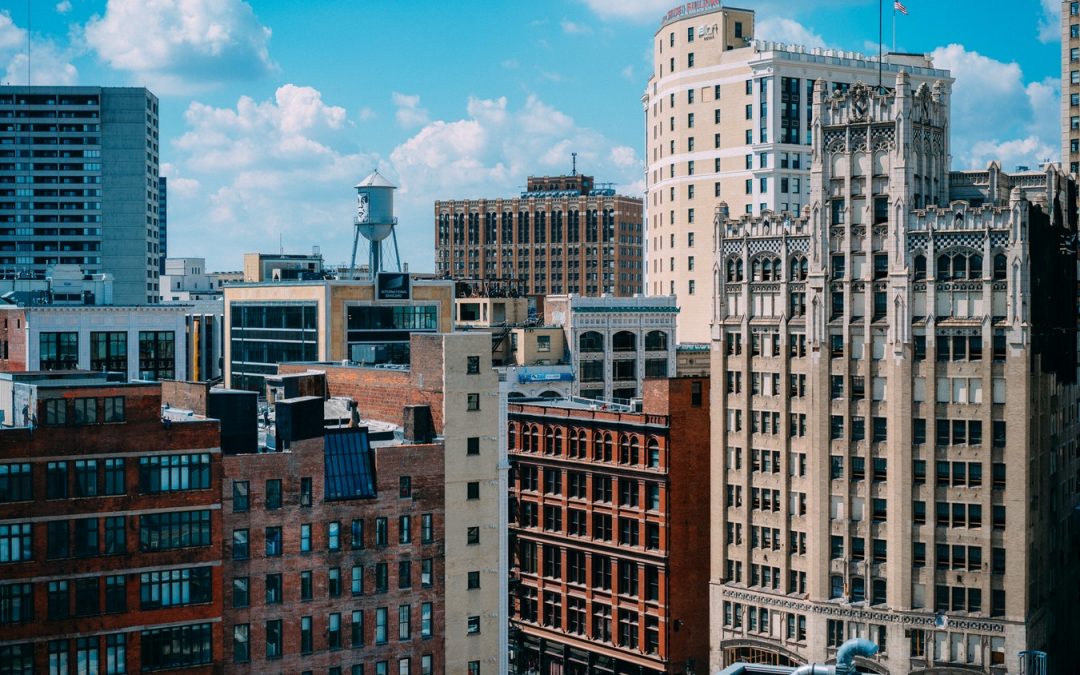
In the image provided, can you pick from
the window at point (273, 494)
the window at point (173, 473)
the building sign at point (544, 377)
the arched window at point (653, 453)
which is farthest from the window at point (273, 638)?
the building sign at point (544, 377)

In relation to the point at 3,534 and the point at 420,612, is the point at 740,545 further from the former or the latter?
the point at 3,534

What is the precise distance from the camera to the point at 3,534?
281 ft

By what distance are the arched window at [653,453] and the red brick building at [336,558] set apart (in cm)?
3250

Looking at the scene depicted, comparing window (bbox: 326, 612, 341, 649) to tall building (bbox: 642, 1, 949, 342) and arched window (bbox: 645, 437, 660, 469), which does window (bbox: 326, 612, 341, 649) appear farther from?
tall building (bbox: 642, 1, 949, 342)

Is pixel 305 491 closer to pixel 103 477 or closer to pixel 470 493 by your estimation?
pixel 470 493

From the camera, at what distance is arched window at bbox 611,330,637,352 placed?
175 m

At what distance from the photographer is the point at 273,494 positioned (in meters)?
94.6

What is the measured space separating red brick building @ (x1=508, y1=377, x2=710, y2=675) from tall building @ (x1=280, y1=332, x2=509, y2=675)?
2728 cm

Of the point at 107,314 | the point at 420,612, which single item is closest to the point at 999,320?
the point at 420,612

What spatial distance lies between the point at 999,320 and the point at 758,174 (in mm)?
69156

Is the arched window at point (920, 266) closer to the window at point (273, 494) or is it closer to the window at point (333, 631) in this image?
the window at point (333, 631)

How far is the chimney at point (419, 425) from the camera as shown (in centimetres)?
10388

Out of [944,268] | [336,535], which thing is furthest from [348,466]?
[944,268]

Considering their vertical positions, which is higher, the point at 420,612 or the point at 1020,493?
the point at 1020,493
